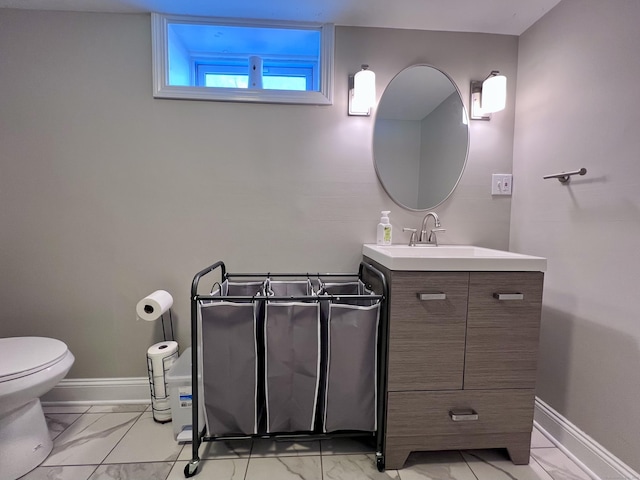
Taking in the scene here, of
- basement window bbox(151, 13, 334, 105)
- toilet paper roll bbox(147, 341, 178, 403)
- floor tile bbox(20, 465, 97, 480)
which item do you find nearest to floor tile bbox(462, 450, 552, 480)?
toilet paper roll bbox(147, 341, 178, 403)

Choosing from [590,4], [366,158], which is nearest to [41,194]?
[366,158]

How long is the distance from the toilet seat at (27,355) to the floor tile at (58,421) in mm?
442

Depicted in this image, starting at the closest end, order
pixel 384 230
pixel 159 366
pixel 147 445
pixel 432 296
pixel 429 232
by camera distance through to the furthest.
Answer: pixel 432 296 → pixel 147 445 → pixel 159 366 → pixel 384 230 → pixel 429 232

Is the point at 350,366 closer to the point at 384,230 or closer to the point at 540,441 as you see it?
the point at 384,230

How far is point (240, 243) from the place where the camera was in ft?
5.15

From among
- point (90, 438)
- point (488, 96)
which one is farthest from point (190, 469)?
point (488, 96)

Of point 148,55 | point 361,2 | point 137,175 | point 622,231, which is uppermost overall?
point 361,2

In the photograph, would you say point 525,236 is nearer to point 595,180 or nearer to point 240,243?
point 595,180

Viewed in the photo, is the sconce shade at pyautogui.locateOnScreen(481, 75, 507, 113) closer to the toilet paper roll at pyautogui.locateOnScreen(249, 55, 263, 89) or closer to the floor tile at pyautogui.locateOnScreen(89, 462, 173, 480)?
the toilet paper roll at pyautogui.locateOnScreen(249, 55, 263, 89)

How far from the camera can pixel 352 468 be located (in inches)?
45.8

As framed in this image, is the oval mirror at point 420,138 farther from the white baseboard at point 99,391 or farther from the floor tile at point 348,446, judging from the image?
the white baseboard at point 99,391

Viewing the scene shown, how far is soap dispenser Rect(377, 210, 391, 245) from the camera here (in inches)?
59.2

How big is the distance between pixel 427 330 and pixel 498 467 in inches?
26.5

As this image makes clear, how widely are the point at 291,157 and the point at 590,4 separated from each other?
1.42m
